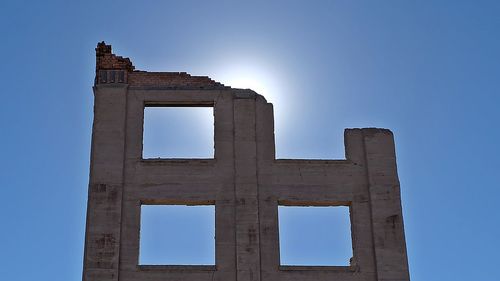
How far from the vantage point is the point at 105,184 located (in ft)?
83.9

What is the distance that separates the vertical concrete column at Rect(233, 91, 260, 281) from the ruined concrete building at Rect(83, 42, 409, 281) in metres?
0.03

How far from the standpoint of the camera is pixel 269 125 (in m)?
26.8

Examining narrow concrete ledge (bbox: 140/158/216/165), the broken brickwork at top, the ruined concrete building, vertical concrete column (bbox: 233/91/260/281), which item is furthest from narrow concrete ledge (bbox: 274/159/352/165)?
the broken brickwork at top

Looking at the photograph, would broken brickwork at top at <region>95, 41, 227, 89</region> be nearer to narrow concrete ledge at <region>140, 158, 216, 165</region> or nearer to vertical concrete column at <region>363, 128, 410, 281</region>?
narrow concrete ledge at <region>140, 158, 216, 165</region>

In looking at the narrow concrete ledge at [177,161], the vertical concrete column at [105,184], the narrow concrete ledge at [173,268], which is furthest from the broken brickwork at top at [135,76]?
the narrow concrete ledge at [173,268]

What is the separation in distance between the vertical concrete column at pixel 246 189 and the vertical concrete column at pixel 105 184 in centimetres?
326

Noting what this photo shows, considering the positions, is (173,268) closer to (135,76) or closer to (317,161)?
(317,161)

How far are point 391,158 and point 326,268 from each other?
3943 millimetres

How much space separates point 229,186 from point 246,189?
0.50 metres

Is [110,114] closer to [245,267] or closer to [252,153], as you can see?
[252,153]

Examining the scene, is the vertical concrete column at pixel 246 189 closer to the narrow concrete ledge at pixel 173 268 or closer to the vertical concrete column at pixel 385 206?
the narrow concrete ledge at pixel 173 268

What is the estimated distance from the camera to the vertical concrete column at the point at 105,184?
80.5 feet

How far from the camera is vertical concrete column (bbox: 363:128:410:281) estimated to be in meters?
25.1

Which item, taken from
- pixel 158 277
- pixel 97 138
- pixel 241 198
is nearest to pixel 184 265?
pixel 158 277
